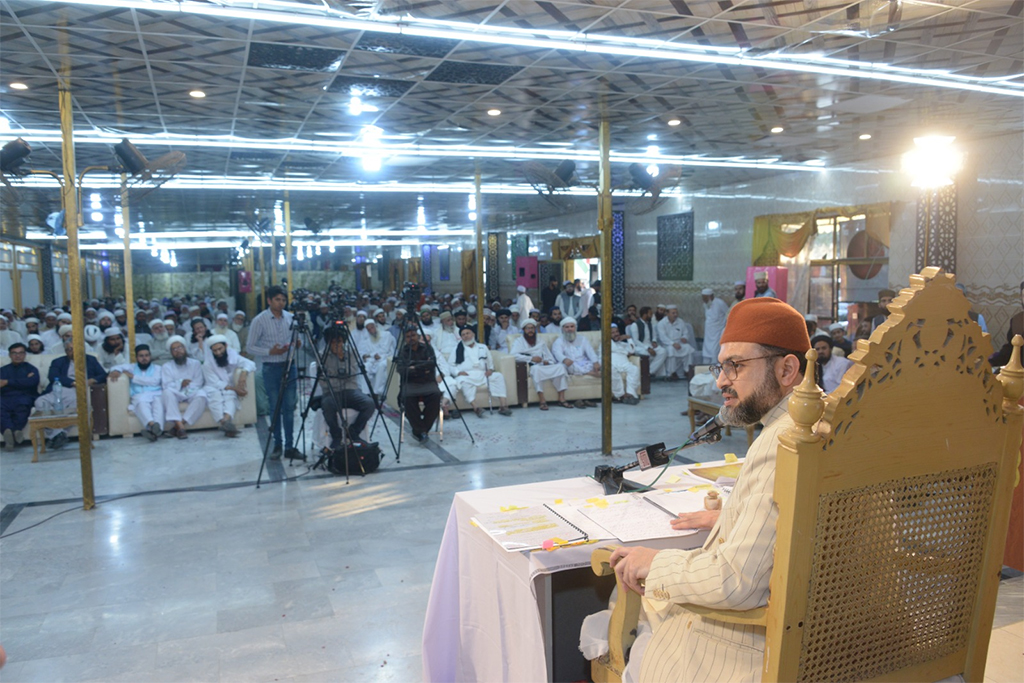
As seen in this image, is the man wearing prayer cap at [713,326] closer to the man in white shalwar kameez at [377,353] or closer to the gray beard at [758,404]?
the man in white shalwar kameez at [377,353]

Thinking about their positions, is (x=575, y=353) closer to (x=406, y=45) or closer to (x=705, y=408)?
(x=705, y=408)

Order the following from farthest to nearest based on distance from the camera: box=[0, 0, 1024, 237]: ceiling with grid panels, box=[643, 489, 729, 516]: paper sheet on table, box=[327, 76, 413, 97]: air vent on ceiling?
box=[327, 76, 413, 97]: air vent on ceiling, box=[0, 0, 1024, 237]: ceiling with grid panels, box=[643, 489, 729, 516]: paper sheet on table

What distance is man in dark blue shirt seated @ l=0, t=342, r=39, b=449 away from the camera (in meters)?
6.83

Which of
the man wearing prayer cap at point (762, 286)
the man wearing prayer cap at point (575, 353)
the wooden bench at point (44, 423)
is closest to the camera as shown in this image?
the wooden bench at point (44, 423)

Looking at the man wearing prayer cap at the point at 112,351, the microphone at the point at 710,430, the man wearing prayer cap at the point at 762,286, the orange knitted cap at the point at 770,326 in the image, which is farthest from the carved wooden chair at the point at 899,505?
the man wearing prayer cap at the point at 762,286

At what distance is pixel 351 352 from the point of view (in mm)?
6258

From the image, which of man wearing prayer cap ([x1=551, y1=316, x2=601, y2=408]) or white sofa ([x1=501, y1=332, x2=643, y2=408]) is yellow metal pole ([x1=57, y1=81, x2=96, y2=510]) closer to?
white sofa ([x1=501, y1=332, x2=643, y2=408])

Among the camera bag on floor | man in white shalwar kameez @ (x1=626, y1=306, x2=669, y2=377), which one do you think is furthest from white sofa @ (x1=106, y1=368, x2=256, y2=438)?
man in white shalwar kameez @ (x1=626, y1=306, x2=669, y2=377)

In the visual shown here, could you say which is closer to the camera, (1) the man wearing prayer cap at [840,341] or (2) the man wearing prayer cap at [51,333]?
(1) the man wearing prayer cap at [840,341]

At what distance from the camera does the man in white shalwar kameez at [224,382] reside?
24.4ft

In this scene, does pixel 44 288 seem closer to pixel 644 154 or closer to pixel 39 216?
pixel 39 216

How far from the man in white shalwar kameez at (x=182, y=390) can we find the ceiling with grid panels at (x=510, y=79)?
7.44ft

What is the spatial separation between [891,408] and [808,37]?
161 inches

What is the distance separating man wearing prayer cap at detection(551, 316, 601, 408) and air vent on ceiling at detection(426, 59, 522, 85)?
404cm
